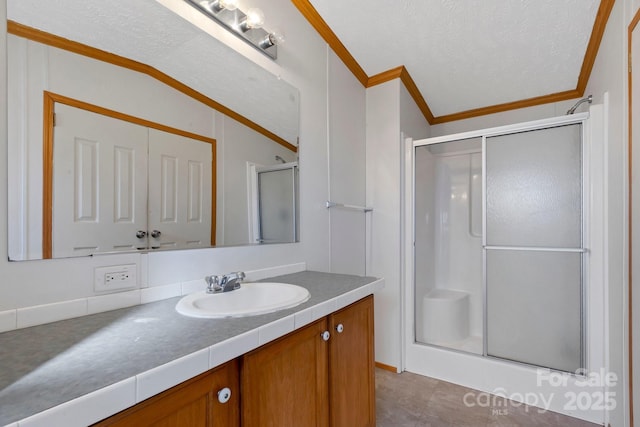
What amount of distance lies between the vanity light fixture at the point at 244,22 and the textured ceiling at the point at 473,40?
516 millimetres

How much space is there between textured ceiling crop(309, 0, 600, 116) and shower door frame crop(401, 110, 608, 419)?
0.52 metres

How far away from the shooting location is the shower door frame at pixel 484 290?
177cm

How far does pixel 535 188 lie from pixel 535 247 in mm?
393

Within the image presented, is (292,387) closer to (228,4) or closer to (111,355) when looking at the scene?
(111,355)

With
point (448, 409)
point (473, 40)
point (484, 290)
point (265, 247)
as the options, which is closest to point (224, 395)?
point (265, 247)

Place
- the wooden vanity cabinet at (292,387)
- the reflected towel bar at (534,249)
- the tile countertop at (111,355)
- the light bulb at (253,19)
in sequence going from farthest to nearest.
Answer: the reflected towel bar at (534,249), the light bulb at (253,19), the wooden vanity cabinet at (292,387), the tile countertop at (111,355)

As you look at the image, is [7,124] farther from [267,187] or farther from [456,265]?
[456,265]

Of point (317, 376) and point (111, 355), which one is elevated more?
point (111, 355)

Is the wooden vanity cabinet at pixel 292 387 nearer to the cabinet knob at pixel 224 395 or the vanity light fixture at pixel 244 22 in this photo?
the cabinet knob at pixel 224 395

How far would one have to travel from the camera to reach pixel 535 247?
6.50 feet

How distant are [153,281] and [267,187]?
2.34 ft

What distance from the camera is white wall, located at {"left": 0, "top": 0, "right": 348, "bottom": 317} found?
0.82m

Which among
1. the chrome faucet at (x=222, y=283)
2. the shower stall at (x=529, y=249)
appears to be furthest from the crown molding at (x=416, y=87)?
the chrome faucet at (x=222, y=283)

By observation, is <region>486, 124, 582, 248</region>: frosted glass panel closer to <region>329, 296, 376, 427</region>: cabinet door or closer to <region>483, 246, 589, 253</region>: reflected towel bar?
<region>483, 246, 589, 253</region>: reflected towel bar
